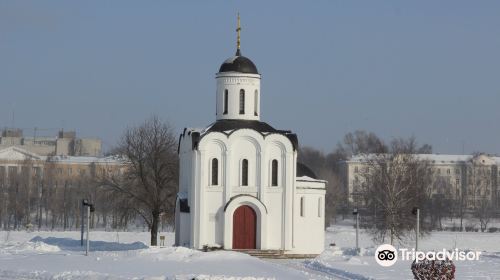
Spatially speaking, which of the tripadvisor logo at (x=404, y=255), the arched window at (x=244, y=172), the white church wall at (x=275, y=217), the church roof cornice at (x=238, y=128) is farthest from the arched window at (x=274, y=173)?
the tripadvisor logo at (x=404, y=255)

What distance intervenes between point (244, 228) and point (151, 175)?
12.1 m

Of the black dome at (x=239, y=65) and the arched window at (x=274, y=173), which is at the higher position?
the black dome at (x=239, y=65)

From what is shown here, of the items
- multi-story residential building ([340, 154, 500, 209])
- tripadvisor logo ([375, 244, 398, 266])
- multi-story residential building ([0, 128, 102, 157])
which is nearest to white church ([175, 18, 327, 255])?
tripadvisor logo ([375, 244, 398, 266])

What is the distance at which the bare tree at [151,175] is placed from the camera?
60.9 meters

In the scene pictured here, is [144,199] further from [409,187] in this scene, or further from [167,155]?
[409,187]

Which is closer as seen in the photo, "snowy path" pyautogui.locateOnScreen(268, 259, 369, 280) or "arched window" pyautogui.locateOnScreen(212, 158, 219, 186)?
"snowy path" pyautogui.locateOnScreen(268, 259, 369, 280)

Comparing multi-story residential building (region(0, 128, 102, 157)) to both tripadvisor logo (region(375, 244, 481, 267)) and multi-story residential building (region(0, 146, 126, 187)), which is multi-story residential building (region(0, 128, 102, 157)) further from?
tripadvisor logo (region(375, 244, 481, 267))

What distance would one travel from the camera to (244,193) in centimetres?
5153

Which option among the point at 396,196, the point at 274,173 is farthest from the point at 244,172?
the point at 396,196

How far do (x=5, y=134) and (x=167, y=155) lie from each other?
124 meters

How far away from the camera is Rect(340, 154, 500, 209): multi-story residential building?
134 metres

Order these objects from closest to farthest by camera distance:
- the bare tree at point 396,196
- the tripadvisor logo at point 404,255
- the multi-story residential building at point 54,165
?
the tripadvisor logo at point 404,255, the bare tree at point 396,196, the multi-story residential building at point 54,165

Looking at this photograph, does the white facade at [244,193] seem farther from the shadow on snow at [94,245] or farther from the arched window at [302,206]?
the shadow on snow at [94,245]

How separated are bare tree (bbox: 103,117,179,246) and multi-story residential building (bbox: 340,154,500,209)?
58.9m
